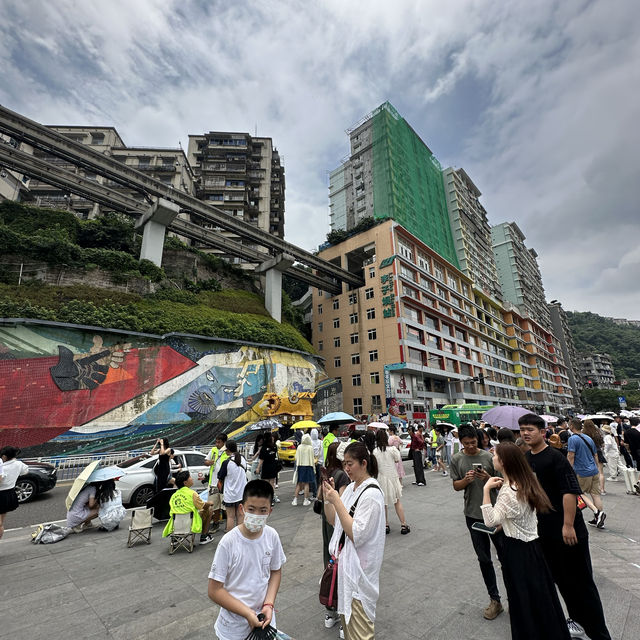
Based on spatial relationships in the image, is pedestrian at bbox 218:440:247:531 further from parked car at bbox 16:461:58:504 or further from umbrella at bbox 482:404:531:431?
parked car at bbox 16:461:58:504

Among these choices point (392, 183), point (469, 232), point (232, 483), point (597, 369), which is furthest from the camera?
point (597, 369)

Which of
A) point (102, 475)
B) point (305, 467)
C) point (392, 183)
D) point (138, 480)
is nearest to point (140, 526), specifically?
point (102, 475)

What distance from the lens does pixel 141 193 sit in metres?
30.0

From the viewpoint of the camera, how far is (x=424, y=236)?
53.6 metres

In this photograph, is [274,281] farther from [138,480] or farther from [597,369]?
[597,369]

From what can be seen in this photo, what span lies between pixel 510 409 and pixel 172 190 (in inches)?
1204

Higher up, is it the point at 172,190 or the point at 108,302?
the point at 172,190

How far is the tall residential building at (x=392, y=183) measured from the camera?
50.7 metres

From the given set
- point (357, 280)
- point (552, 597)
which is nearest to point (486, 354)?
point (357, 280)

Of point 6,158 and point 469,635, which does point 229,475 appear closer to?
point 469,635

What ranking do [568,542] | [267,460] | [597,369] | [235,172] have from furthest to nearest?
1. [597,369]
2. [235,172]
3. [267,460]
4. [568,542]

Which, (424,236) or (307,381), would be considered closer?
(307,381)

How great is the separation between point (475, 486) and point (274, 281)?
31.9 meters

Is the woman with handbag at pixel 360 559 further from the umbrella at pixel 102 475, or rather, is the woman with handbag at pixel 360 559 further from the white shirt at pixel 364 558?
the umbrella at pixel 102 475
